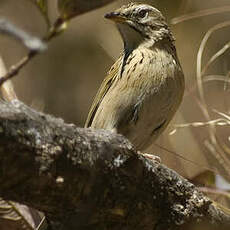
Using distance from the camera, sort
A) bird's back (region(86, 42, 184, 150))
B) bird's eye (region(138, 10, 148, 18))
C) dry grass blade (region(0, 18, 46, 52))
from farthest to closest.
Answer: bird's eye (region(138, 10, 148, 18)) → bird's back (region(86, 42, 184, 150)) → dry grass blade (region(0, 18, 46, 52))

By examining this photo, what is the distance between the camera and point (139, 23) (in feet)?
16.0

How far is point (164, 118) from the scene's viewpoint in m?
4.41

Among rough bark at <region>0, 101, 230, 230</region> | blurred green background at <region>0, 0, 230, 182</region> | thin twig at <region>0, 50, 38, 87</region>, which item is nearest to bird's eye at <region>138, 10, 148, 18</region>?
rough bark at <region>0, 101, 230, 230</region>

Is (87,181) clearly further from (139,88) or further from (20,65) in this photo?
(139,88)

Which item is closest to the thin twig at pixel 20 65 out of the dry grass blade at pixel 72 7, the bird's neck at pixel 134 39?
the dry grass blade at pixel 72 7

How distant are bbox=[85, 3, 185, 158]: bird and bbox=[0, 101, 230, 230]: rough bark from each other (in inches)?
35.4

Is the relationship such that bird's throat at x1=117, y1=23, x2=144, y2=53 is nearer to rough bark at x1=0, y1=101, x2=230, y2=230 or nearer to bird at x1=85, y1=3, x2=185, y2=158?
bird at x1=85, y1=3, x2=185, y2=158

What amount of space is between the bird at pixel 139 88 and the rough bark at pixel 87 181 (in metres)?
0.90

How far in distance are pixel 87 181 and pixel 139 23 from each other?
2371 mm

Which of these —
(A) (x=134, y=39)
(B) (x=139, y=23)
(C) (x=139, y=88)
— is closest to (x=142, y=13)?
(B) (x=139, y=23)

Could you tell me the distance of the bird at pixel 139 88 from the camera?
14.0 ft

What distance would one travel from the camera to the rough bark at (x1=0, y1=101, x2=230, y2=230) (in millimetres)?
2461

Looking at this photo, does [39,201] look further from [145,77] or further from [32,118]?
[145,77]

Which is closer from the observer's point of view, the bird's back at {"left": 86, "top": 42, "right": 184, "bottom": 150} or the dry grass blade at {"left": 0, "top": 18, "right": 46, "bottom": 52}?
the dry grass blade at {"left": 0, "top": 18, "right": 46, "bottom": 52}
